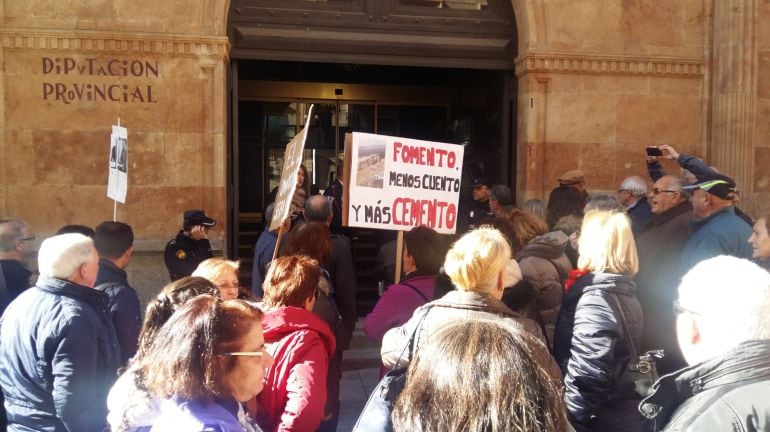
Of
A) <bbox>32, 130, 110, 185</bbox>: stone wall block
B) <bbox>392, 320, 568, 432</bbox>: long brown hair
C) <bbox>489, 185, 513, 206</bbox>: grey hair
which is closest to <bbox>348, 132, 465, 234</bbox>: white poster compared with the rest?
<bbox>489, 185, 513, 206</bbox>: grey hair

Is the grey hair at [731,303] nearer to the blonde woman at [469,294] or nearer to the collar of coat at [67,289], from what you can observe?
the blonde woman at [469,294]

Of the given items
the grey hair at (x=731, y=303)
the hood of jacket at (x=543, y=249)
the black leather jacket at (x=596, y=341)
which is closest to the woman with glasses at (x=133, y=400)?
the grey hair at (x=731, y=303)

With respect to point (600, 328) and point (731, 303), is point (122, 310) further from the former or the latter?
point (731, 303)

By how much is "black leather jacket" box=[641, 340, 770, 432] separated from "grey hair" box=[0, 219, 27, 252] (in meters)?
4.12

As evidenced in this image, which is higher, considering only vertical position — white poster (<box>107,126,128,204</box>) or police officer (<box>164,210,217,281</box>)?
→ white poster (<box>107,126,128,204</box>)

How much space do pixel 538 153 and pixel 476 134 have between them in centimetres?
172

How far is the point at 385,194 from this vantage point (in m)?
5.30

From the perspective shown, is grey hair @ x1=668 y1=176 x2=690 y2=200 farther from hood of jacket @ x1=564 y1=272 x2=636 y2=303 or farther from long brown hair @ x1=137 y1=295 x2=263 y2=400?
long brown hair @ x1=137 y1=295 x2=263 y2=400

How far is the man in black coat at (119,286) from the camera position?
12.7 feet

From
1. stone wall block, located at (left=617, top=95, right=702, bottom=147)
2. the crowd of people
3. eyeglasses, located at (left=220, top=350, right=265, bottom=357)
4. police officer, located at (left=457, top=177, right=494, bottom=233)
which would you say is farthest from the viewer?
stone wall block, located at (left=617, top=95, right=702, bottom=147)

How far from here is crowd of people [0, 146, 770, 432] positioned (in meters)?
1.58

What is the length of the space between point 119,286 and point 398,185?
7.16 ft

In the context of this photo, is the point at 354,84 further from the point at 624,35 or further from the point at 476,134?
the point at 624,35

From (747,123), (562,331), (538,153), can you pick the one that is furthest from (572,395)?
(747,123)
